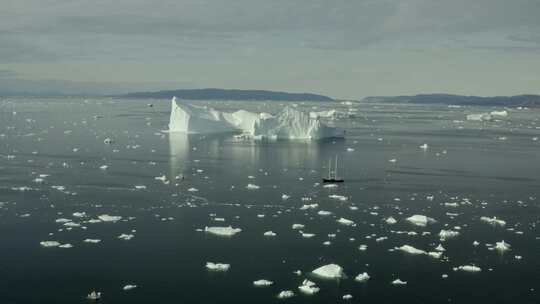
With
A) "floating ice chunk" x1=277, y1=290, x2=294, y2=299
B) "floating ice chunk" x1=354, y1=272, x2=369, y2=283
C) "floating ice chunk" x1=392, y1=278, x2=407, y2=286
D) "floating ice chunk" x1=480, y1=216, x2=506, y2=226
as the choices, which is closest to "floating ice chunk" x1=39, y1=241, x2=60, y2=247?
"floating ice chunk" x1=277, y1=290, x2=294, y2=299

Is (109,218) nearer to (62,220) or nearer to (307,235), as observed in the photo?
(62,220)

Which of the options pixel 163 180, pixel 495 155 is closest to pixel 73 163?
pixel 163 180

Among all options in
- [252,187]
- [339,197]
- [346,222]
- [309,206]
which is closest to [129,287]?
[346,222]

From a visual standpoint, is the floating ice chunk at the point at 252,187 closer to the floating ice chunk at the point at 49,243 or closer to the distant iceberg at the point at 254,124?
the floating ice chunk at the point at 49,243

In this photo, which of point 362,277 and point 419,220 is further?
point 419,220

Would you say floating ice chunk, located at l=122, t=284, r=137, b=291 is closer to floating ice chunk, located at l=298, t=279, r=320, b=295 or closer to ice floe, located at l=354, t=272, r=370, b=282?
floating ice chunk, located at l=298, t=279, r=320, b=295
